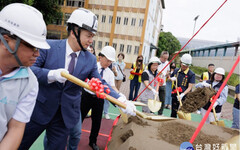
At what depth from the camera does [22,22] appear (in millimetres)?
970

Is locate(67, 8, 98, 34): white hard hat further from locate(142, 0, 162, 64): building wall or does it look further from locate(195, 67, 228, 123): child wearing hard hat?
locate(142, 0, 162, 64): building wall

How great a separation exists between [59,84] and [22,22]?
2.57 ft

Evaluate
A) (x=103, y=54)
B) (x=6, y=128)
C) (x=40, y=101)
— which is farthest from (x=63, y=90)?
(x=103, y=54)

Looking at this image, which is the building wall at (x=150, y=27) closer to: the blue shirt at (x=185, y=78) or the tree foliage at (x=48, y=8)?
the tree foliage at (x=48, y=8)

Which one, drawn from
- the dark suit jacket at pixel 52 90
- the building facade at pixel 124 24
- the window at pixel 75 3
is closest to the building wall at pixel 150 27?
the building facade at pixel 124 24

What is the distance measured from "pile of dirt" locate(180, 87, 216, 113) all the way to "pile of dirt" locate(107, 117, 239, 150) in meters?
0.75

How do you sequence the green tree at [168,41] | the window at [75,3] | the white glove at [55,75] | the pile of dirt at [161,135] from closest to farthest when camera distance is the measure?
the white glove at [55,75] → the pile of dirt at [161,135] → the window at [75,3] → the green tree at [168,41]

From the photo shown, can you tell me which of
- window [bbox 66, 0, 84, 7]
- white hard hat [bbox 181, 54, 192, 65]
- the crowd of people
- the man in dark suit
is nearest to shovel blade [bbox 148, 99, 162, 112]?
the crowd of people

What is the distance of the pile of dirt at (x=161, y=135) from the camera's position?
183 centimetres

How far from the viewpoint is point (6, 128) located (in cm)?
98

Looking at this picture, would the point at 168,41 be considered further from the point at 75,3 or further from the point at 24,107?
the point at 24,107

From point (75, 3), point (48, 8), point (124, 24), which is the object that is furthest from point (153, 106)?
point (75, 3)

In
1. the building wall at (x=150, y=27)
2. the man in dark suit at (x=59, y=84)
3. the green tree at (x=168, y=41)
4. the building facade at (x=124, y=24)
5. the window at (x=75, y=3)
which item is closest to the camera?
the man in dark suit at (x=59, y=84)

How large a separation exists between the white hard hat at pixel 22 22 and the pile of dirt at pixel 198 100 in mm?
3114
